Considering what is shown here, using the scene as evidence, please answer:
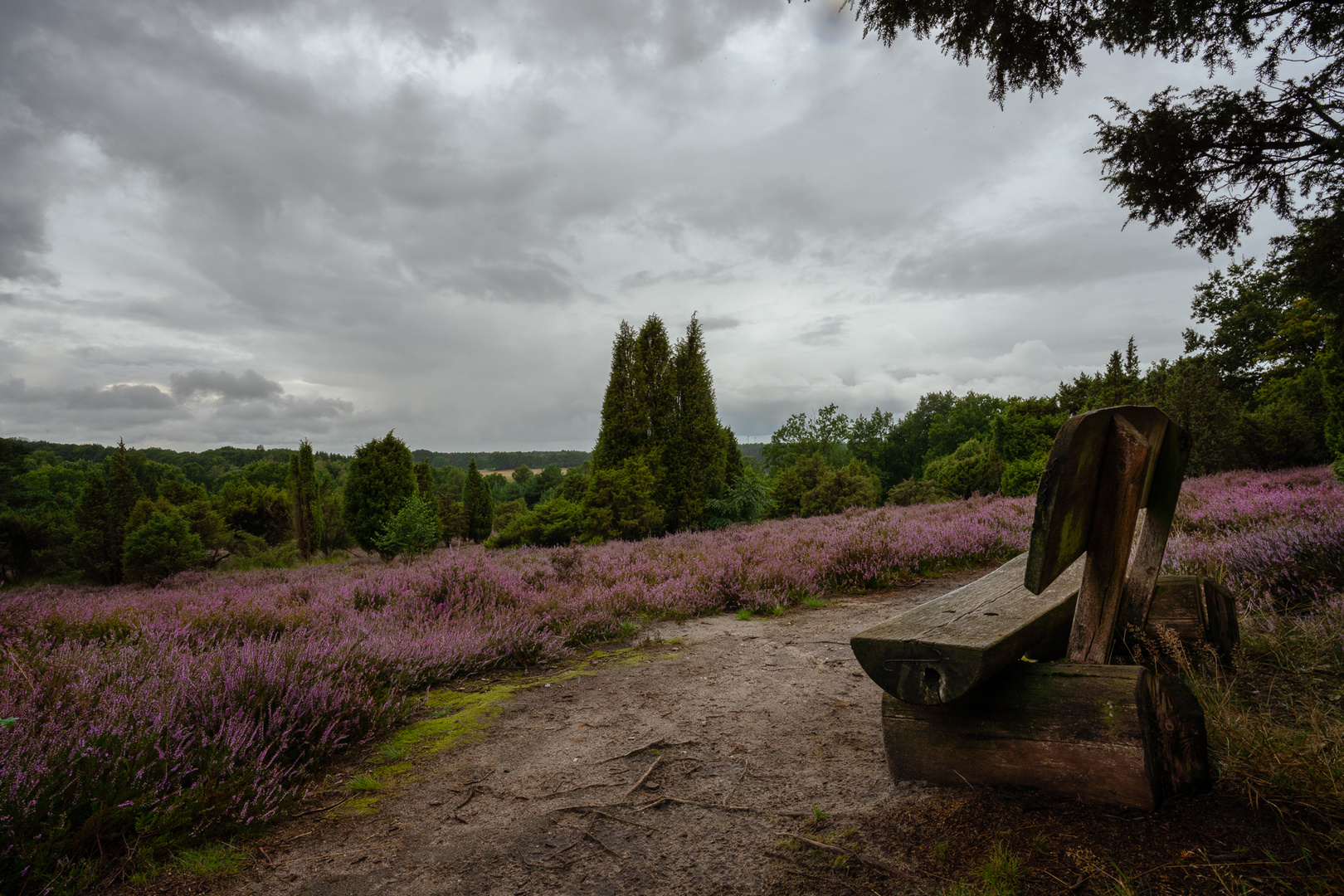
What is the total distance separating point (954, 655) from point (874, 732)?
1404mm

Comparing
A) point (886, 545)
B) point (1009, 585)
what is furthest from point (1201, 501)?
point (1009, 585)

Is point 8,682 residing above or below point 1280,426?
below

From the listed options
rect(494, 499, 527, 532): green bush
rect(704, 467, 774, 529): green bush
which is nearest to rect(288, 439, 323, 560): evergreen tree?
rect(494, 499, 527, 532): green bush

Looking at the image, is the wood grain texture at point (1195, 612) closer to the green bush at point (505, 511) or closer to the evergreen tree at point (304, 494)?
the evergreen tree at point (304, 494)

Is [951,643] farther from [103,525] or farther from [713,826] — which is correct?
[103,525]

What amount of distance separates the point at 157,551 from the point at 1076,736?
14681mm

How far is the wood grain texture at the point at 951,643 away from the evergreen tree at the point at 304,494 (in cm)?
2630

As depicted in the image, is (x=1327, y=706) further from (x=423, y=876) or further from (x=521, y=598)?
(x=521, y=598)

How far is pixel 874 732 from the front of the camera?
9.50ft

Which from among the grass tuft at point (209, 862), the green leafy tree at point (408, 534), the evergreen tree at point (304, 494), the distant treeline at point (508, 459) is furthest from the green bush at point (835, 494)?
the distant treeline at point (508, 459)

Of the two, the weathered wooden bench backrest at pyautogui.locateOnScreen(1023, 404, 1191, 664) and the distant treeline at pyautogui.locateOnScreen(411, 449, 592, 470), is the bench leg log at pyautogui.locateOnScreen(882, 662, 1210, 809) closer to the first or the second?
the weathered wooden bench backrest at pyautogui.locateOnScreen(1023, 404, 1191, 664)

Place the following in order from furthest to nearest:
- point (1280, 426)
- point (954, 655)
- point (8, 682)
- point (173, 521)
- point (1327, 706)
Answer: point (1280, 426) < point (173, 521) < point (8, 682) < point (1327, 706) < point (954, 655)

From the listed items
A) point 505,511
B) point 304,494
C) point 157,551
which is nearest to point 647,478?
point 157,551

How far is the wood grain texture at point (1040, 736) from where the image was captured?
1713 mm
